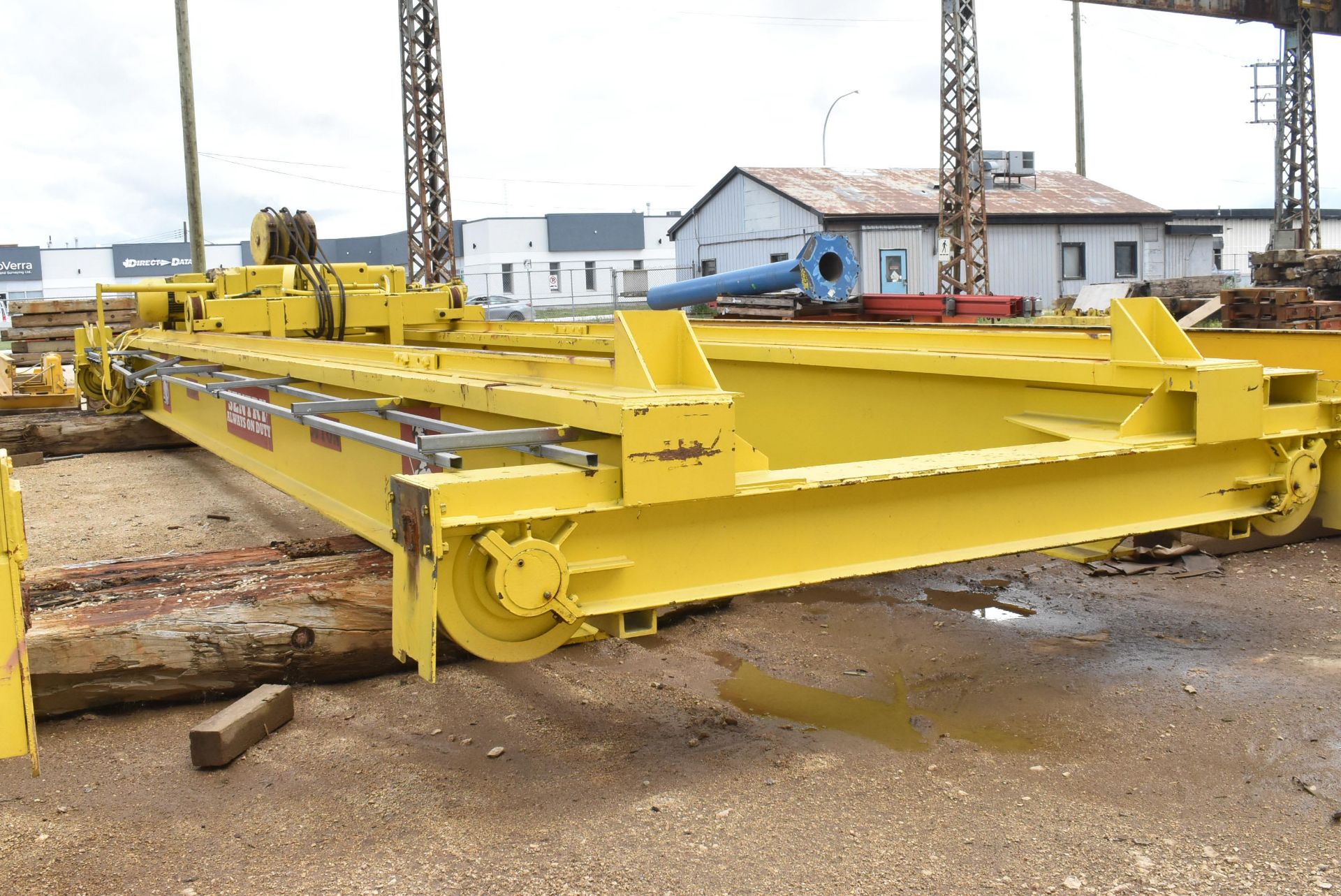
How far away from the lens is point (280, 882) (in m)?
2.80

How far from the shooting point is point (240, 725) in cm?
354

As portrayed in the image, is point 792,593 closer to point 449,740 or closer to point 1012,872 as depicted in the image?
point 449,740

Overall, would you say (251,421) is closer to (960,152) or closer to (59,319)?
(59,319)

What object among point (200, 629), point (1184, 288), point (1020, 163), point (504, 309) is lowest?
point (200, 629)

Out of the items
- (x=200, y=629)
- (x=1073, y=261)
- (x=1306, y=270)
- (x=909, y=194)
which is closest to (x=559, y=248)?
(x=909, y=194)

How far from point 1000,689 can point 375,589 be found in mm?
2155

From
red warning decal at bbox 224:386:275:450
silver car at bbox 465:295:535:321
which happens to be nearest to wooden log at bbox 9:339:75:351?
→ red warning decal at bbox 224:386:275:450

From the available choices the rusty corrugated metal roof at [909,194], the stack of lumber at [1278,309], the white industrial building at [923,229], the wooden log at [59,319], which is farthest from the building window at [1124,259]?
the wooden log at [59,319]

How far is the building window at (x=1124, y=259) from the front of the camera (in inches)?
1251

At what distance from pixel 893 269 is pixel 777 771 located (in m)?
25.9

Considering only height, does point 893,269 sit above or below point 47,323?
above

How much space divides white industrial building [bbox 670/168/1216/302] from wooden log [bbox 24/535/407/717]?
79.8 ft

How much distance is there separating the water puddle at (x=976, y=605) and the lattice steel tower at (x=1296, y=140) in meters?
23.4

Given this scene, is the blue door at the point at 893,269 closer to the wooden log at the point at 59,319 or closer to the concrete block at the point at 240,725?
the wooden log at the point at 59,319
